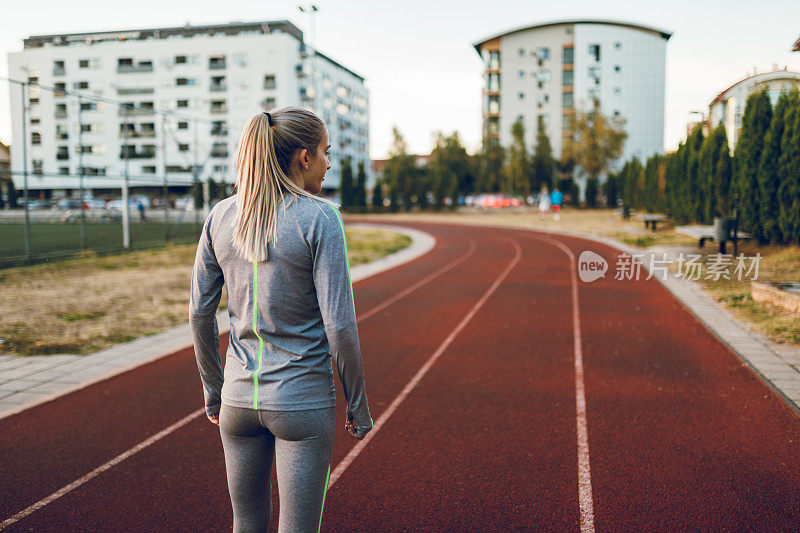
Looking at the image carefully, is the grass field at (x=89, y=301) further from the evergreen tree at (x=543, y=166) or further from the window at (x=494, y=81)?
the window at (x=494, y=81)

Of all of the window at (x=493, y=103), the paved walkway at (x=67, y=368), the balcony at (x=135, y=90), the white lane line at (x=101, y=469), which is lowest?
the white lane line at (x=101, y=469)

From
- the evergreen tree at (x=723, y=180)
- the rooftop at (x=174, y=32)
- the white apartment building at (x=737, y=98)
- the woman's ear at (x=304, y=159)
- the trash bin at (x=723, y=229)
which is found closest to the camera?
the woman's ear at (x=304, y=159)

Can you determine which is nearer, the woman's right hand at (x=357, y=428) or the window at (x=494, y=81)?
the woman's right hand at (x=357, y=428)

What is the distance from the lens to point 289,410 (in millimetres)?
1847

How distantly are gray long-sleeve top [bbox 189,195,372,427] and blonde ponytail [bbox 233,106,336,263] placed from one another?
3 centimetres

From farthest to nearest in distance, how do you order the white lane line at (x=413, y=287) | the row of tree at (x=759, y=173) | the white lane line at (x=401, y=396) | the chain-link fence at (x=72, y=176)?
1. the chain-link fence at (x=72, y=176)
2. the row of tree at (x=759, y=173)
3. the white lane line at (x=413, y=287)
4. the white lane line at (x=401, y=396)

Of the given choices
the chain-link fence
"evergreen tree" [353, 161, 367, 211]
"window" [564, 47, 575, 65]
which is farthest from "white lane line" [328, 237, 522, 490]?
"window" [564, 47, 575, 65]

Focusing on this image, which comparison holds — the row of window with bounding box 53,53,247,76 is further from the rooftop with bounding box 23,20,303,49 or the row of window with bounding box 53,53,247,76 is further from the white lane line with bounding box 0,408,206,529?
the white lane line with bounding box 0,408,206,529

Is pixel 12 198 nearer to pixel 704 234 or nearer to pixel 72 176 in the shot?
pixel 72 176

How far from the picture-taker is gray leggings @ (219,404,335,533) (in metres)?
1.87

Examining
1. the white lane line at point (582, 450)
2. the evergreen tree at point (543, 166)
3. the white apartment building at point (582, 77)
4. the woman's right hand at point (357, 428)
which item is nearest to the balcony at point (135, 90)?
the white apartment building at point (582, 77)

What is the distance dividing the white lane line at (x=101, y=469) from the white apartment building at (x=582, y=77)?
6951 centimetres

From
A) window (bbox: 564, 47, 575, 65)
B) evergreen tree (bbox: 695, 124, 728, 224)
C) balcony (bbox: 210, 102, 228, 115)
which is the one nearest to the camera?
evergreen tree (bbox: 695, 124, 728, 224)

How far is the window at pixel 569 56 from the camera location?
73125 millimetres
